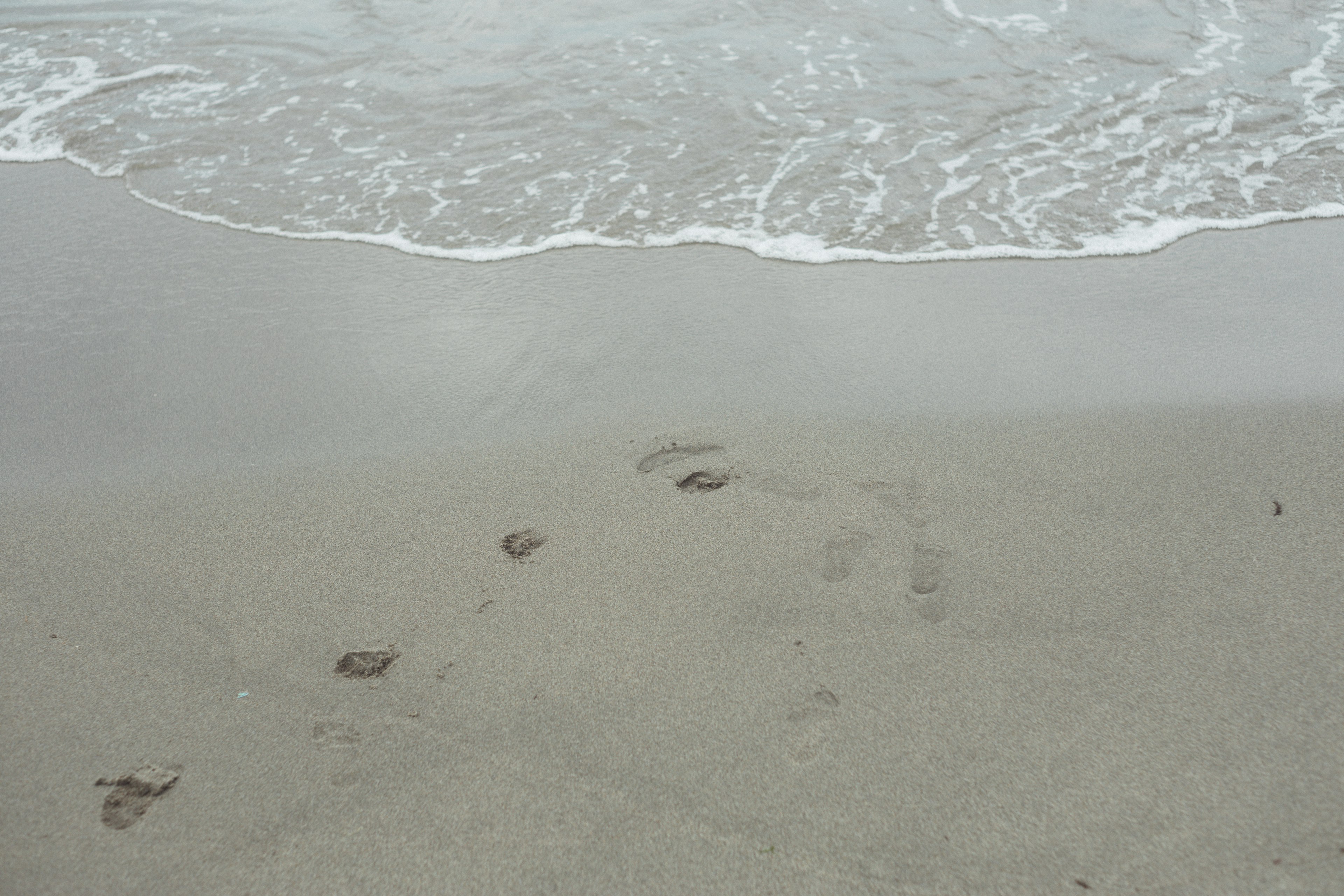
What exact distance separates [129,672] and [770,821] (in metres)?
1.78

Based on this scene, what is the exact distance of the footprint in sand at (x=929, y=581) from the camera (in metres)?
2.34

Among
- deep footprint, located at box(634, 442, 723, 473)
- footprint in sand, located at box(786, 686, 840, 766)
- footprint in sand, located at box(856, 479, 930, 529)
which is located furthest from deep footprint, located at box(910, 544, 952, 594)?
deep footprint, located at box(634, 442, 723, 473)

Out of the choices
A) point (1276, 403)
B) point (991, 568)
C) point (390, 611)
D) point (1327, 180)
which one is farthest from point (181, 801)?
point (1327, 180)

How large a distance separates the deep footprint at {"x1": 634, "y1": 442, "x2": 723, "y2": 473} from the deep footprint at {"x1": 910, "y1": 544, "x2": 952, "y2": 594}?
32.3 inches

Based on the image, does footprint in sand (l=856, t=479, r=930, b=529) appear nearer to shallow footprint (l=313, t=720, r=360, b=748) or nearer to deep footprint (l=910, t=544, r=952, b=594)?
deep footprint (l=910, t=544, r=952, b=594)

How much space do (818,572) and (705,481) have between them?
1.86 feet

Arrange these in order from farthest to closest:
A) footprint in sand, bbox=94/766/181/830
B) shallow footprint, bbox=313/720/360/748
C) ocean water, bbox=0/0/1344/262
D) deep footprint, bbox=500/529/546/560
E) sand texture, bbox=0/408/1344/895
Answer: ocean water, bbox=0/0/1344/262 → deep footprint, bbox=500/529/546/560 → shallow footprint, bbox=313/720/360/748 → footprint in sand, bbox=94/766/181/830 → sand texture, bbox=0/408/1344/895

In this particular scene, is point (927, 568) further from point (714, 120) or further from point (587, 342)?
point (714, 120)

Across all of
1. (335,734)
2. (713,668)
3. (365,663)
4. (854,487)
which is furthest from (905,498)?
(335,734)

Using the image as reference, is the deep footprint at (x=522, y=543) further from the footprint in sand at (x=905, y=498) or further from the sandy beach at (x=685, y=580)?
the footprint in sand at (x=905, y=498)

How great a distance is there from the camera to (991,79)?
598cm

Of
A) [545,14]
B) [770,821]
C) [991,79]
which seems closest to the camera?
[770,821]

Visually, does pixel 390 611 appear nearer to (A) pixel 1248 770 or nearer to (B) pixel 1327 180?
(A) pixel 1248 770

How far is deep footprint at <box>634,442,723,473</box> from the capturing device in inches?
117
